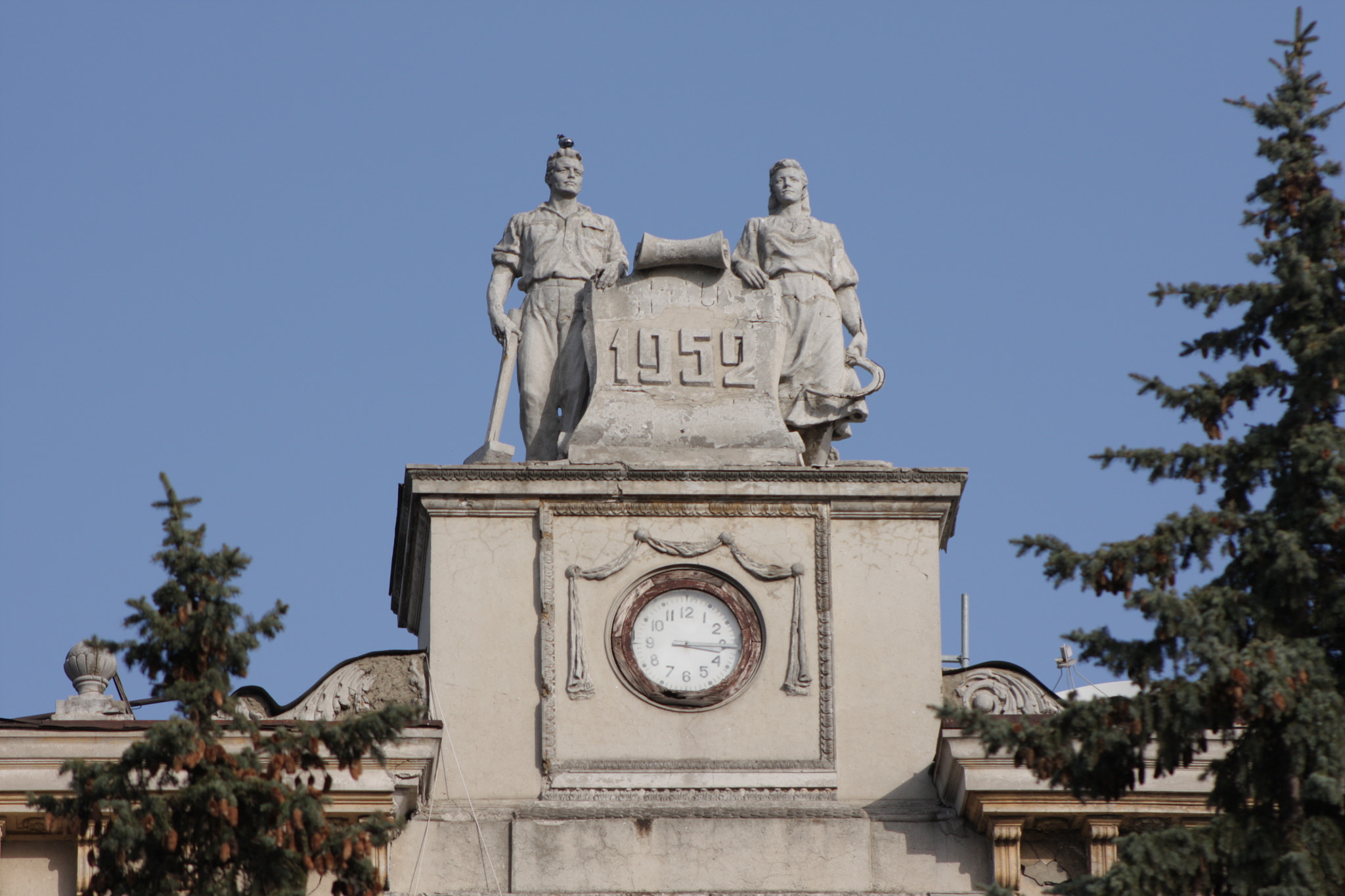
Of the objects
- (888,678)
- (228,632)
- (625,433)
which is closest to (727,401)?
(625,433)

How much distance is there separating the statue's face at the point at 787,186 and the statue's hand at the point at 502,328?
2.64m

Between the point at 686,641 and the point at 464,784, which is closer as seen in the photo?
the point at 464,784

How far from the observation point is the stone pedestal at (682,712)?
23.3m

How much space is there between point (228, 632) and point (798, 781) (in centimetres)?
595

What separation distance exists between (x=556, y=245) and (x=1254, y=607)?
358 inches

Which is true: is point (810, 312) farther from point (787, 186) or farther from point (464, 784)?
point (464, 784)

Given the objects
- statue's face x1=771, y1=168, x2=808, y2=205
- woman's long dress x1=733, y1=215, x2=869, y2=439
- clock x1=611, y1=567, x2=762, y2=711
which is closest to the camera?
clock x1=611, y1=567, x2=762, y2=711

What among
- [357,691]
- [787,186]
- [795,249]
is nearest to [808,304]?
[795,249]

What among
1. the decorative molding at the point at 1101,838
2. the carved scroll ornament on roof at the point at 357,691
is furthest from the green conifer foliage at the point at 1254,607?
the carved scroll ornament on roof at the point at 357,691

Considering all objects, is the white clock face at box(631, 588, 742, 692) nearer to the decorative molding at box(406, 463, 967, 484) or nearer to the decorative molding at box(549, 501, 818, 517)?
the decorative molding at box(549, 501, 818, 517)

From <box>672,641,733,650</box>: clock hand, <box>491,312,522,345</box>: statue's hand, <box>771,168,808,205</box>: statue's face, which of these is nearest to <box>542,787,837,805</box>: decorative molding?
<box>672,641,733,650</box>: clock hand

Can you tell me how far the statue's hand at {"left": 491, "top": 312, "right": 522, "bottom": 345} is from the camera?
84.9 feet

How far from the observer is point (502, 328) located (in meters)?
25.9

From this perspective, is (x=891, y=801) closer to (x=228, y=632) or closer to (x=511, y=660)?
(x=511, y=660)
